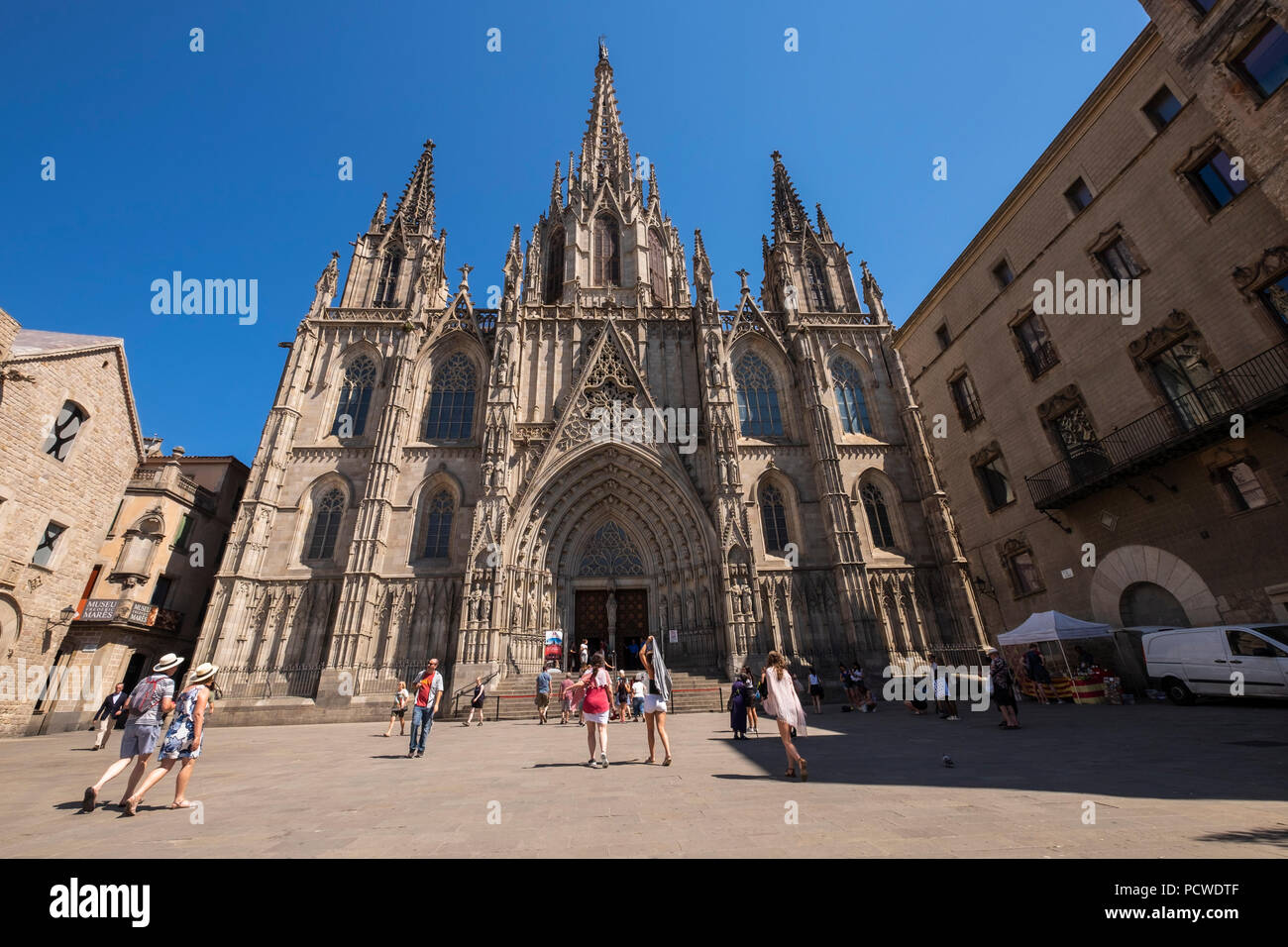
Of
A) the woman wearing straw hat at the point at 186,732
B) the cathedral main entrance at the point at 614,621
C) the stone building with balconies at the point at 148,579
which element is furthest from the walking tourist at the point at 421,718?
the stone building with balconies at the point at 148,579

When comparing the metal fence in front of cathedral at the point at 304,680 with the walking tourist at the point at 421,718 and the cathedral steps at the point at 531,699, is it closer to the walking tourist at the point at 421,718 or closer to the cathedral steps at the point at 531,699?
the cathedral steps at the point at 531,699

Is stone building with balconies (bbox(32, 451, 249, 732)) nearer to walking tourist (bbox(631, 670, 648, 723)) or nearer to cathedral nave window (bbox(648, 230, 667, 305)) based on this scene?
walking tourist (bbox(631, 670, 648, 723))

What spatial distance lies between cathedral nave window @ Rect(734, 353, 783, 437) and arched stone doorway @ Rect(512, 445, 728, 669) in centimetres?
547

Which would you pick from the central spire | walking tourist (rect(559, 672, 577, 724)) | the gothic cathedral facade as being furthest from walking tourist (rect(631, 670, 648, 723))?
the central spire

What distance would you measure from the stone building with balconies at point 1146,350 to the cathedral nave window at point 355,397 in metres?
26.9

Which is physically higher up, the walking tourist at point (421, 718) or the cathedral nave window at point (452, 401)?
the cathedral nave window at point (452, 401)

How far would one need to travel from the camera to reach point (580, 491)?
883 inches

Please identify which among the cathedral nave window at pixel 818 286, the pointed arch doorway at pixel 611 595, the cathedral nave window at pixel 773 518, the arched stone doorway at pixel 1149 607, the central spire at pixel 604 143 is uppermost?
the central spire at pixel 604 143

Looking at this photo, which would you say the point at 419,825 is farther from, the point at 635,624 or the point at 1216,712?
the point at 635,624

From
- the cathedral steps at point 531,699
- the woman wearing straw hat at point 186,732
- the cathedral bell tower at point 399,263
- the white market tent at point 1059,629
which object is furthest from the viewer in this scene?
the cathedral bell tower at point 399,263

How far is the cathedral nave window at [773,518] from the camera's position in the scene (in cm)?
2205

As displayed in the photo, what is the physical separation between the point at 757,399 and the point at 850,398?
480 cm

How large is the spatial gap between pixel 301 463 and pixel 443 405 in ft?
22.2
